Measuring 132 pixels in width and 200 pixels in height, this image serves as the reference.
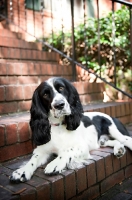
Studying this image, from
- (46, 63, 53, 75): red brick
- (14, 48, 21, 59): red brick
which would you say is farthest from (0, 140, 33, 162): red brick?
(14, 48, 21, 59): red brick

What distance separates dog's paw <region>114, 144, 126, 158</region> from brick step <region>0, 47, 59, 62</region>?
260 cm

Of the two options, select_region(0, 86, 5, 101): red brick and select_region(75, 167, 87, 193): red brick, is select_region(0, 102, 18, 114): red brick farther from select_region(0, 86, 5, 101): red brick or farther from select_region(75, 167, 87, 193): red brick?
select_region(75, 167, 87, 193): red brick

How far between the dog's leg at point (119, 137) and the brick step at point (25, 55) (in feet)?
7.65

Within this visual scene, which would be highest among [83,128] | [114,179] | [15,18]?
[15,18]

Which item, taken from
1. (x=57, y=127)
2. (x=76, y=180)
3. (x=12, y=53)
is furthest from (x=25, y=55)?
(x=76, y=180)

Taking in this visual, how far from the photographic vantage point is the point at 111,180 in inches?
86.2

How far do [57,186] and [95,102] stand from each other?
244 centimetres

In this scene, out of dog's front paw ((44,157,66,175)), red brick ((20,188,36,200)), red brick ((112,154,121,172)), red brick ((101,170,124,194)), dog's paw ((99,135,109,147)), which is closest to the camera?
red brick ((20,188,36,200))

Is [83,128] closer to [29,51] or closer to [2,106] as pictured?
[2,106]

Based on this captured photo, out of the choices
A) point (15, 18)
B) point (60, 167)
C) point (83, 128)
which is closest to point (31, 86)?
point (83, 128)

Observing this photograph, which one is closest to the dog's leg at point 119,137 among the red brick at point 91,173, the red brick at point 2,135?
the red brick at point 91,173

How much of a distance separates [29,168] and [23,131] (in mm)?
543

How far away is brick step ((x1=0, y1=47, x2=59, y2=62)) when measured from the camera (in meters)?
3.93

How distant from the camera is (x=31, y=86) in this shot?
3.08 meters
